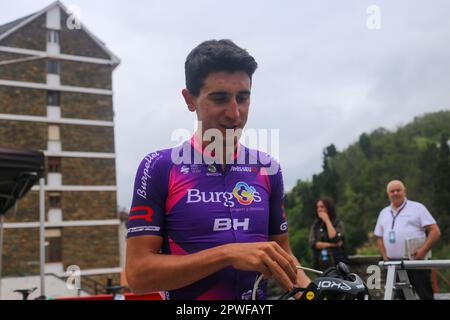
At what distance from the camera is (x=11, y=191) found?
7.18 meters

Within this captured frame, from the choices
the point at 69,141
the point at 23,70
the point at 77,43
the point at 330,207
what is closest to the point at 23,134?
the point at 69,141

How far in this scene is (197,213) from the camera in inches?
43.6

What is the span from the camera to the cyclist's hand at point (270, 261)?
0.94m

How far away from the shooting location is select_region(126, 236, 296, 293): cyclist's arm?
0.95 m

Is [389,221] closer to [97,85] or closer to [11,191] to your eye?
[11,191]

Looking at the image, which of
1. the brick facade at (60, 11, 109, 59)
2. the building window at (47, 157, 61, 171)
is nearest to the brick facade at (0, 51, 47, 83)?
the brick facade at (60, 11, 109, 59)

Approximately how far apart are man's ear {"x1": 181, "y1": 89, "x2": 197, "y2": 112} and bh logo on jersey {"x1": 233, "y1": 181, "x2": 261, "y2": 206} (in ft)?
0.66

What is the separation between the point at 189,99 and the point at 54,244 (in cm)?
2834

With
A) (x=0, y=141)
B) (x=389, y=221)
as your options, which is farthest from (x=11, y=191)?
(x=0, y=141)

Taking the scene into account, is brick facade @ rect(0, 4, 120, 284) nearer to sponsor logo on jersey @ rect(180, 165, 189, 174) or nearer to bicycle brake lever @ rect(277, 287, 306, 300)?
sponsor logo on jersey @ rect(180, 165, 189, 174)

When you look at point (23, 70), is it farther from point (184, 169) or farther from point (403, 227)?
point (184, 169)

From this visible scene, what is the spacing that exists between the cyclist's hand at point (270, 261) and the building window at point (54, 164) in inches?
1124

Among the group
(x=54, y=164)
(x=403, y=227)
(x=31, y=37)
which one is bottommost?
(x=403, y=227)

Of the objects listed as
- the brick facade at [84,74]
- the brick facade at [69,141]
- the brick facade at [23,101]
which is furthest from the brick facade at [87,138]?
the brick facade at [84,74]
